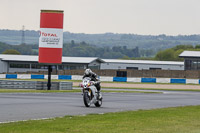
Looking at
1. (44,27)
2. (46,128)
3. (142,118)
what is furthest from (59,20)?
(46,128)

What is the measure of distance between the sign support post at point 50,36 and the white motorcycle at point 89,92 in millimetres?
17558

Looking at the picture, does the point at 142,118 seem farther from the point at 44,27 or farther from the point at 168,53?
the point at 168,53

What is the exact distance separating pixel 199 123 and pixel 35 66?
87.1 metres

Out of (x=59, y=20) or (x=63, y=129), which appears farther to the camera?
(x=59, y=20)

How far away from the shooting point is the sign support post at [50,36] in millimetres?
38406

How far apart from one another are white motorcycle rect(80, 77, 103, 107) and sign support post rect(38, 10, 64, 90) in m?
17.6

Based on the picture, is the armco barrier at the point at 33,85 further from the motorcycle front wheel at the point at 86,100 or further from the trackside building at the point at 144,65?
the trackside building at the point at 144,65

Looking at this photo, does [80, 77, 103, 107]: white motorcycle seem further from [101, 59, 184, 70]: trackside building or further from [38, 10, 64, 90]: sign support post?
[101, 59, 184, 70]: trackside building

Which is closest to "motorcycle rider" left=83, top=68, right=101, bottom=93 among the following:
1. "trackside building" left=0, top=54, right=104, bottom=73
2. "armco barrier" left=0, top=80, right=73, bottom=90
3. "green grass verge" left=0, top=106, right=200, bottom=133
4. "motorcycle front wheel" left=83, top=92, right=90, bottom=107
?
"motorcycle front wheel" left=83, top=92, right=90, bottom=107

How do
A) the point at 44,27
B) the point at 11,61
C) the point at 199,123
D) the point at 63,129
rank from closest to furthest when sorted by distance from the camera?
the point at 63,129 → the point at 199,123 → the point at 44,27 → the point at 11,61

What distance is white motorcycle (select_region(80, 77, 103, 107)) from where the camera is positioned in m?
20.8

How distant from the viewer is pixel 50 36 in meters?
39.0

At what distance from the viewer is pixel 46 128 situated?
1223 centimetres

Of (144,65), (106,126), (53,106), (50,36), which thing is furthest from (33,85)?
(144,65)
